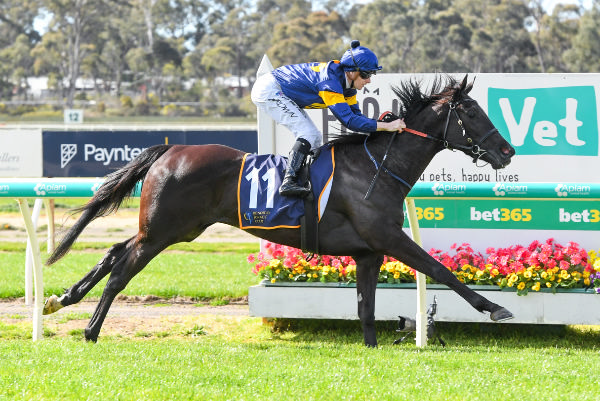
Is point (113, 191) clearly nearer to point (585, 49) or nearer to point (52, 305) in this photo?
point (52, 305)

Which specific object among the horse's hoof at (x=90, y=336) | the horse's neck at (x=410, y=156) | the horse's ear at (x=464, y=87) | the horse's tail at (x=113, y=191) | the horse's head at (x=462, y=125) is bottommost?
the horse's hoof at (x=90, y=336)

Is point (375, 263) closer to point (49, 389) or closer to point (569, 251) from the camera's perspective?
point (569, 251)

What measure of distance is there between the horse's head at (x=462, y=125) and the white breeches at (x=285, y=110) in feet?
2.02

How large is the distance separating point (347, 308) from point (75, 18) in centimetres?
6991

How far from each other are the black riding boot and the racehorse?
0.22 metres

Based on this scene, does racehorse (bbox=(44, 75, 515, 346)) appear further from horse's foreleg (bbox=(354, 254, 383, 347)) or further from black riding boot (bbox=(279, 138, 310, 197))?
black riding boot (bbox=(279, 138, 310, 197))

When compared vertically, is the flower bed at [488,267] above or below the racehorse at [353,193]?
below

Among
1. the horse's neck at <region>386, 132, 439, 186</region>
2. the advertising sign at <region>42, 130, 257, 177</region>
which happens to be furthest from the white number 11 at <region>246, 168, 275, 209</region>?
the advertising sign at <region>42, 130, 257, 177</region>

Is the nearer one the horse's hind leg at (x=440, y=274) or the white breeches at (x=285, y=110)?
the horse's hind leg at (x=440, y=274)

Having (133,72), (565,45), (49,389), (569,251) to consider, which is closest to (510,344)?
(569,251)

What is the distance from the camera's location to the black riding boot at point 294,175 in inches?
211

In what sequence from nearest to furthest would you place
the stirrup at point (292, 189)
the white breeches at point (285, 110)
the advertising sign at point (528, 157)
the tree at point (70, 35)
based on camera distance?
the stirrup at point (292, 189)
the white breeches at point (285, 110)
the advertising sign at point (528, 157)
the tree at point (70, 35)

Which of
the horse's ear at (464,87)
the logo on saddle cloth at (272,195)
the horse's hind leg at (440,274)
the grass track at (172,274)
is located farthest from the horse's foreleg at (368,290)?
the grass track at (172,274)

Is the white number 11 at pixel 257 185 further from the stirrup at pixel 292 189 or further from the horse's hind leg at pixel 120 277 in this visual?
the horse's hind leg at pixel 120 277
